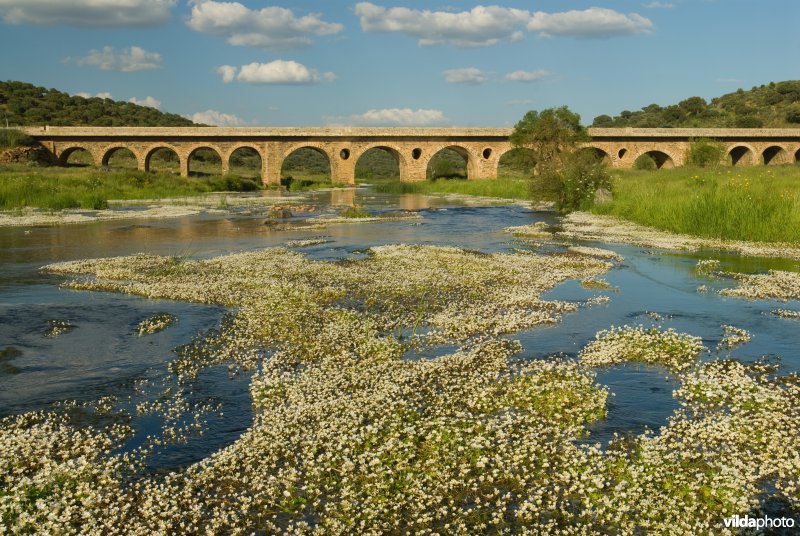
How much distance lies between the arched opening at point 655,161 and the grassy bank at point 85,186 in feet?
159

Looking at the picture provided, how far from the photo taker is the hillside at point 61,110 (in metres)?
99.9

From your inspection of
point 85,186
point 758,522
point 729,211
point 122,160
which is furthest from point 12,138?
point 758,522

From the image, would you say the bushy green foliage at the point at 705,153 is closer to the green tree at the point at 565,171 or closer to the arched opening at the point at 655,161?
the arched opening at the point at 655,161

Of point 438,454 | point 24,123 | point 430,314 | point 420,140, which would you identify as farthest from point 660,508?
point 24,123

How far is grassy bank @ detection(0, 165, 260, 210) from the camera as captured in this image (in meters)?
35.1

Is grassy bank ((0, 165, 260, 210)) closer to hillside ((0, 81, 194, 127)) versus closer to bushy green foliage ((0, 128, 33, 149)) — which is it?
bushy green foliage ((0, 128, 33, 149))

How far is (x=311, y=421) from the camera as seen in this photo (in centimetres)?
681

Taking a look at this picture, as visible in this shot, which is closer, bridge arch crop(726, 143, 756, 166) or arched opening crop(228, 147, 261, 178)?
bridge arch crop(726, 143, 756, 166)

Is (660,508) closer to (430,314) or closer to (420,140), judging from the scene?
(430,314)

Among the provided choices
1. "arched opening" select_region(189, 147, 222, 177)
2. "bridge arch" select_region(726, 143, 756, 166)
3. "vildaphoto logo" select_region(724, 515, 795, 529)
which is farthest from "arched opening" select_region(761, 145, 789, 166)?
"vildaphoto logo" select_region(724, 515, 795, 529)

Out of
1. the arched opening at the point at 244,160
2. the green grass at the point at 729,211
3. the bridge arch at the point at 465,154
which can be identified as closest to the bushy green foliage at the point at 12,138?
the bridge arch at the point at 465,154

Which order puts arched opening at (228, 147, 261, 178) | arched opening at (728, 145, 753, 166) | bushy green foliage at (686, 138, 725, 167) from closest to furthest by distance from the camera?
bushy green foliage at (686, 138, 725, 167) → arched opening at (728, 145, 753, 166) → arched opening at (228, 147, 261, 178)

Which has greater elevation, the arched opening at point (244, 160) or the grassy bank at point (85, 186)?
the arched opening at point (244, 160)

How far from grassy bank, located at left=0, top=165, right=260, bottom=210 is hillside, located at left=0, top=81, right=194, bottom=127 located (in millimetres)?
46436
